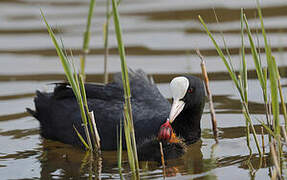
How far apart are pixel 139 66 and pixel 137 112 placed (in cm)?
206

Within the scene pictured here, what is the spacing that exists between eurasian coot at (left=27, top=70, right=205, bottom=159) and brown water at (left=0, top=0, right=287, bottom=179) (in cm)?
14

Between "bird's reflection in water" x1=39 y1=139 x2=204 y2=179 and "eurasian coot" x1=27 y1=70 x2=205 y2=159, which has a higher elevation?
"eurasian coot" x1=27 y1=70 x2=205 y2=159

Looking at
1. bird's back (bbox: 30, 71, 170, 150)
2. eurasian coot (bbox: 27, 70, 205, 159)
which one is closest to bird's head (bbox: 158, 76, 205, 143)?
eurasian coot (bbox: 27, 70, 205, 159)

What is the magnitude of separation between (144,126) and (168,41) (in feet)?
9.76

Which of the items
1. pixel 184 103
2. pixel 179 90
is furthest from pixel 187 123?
pixel 179 90

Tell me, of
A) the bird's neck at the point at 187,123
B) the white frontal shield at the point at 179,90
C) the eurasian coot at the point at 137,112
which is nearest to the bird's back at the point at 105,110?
the eurasian coot at the point at 137,112

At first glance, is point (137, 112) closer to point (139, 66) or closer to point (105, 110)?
point (105, 110)

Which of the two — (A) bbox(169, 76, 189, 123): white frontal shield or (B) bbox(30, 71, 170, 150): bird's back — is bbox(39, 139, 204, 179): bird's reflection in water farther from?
(A) bbox(169, 76, 189, 123): white frontal shield

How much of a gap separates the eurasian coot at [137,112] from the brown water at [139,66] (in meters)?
0.14

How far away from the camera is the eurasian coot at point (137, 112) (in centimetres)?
448

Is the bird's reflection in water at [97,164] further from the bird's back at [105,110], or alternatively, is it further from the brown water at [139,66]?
the bird's back at [105,110]

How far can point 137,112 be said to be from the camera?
4.92 meters

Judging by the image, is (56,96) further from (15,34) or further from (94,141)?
(15,34)

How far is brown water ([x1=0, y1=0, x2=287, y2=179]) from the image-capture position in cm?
438
